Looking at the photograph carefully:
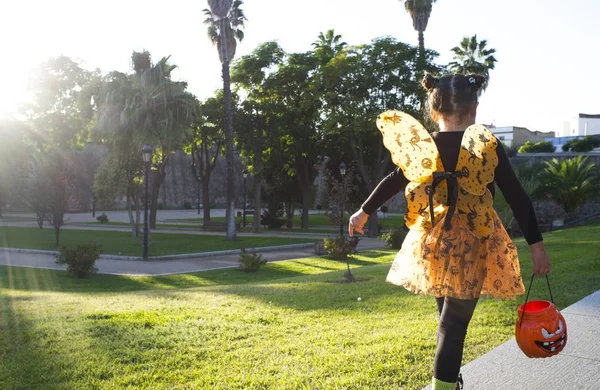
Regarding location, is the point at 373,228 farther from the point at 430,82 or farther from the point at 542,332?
the point at 542,332

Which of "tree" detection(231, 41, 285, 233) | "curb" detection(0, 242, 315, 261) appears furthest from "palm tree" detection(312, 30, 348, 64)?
"curb" detection(0, 242, 315, 261)

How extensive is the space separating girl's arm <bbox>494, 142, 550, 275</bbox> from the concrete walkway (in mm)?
1065

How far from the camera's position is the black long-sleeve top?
2865 millimetres

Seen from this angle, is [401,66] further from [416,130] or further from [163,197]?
[163,197]

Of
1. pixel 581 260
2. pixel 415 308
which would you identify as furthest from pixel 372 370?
pixel 581 260

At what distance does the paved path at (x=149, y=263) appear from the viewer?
17156mm

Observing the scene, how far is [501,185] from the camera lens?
2.94 meters

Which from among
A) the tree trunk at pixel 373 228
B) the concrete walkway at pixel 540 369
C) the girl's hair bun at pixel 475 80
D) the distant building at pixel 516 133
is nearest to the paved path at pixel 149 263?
the tree trunk at pixel 373 228

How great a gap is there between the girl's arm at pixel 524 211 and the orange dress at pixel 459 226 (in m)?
0.07

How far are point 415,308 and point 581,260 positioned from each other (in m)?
5.51

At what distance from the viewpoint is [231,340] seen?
4.91 metres

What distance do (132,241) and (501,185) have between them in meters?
23.9

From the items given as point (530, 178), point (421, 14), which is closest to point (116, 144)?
point (421, 14)

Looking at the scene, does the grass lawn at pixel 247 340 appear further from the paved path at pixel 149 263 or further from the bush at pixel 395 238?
the bush at pixel 395 238
